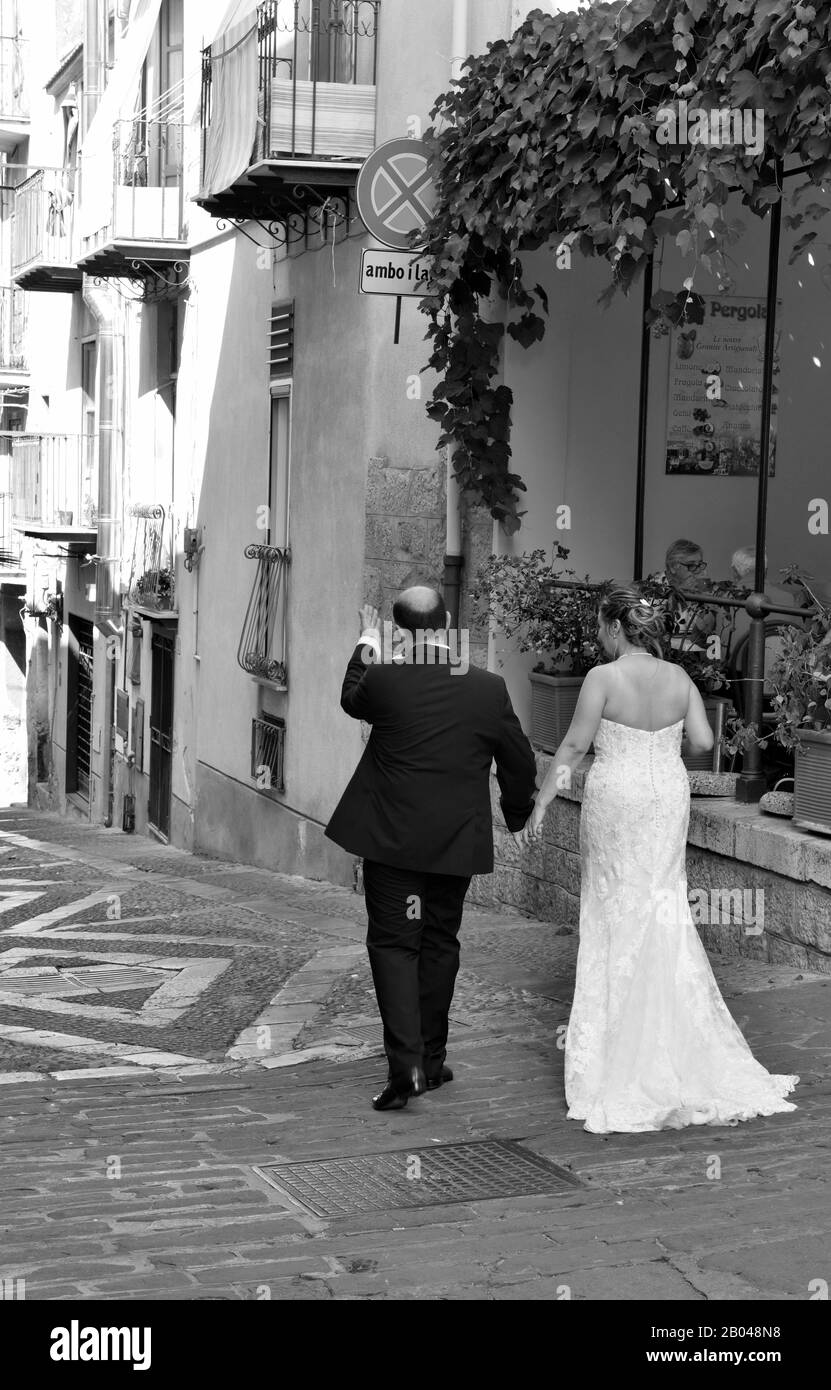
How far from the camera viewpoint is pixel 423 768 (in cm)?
591

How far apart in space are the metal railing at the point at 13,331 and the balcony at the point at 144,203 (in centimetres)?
916

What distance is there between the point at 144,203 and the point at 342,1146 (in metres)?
12.9

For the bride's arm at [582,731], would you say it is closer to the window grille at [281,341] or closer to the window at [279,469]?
the window at [279,469]

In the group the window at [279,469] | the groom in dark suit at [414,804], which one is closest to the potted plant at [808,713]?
the groom in dark suit at [414,804]

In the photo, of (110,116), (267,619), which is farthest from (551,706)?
(110,116)

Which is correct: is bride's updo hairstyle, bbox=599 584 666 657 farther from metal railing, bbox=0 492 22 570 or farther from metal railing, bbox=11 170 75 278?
metal railing, bbox=0 492 22 570

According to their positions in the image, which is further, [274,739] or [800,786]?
[274,739]

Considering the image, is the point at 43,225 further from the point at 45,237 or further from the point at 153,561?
the point at 153,561

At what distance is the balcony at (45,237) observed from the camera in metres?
21.7

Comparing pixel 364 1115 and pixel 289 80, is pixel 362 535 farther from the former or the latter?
pixel 364 1115

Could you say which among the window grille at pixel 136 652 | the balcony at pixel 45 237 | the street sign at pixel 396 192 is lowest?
the window grille at pixel 136 652

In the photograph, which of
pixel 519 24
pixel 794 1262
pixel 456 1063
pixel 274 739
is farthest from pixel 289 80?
pixel 794 1262

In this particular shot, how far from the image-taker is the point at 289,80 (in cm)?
1070

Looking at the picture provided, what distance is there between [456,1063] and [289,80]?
6.72 meters
